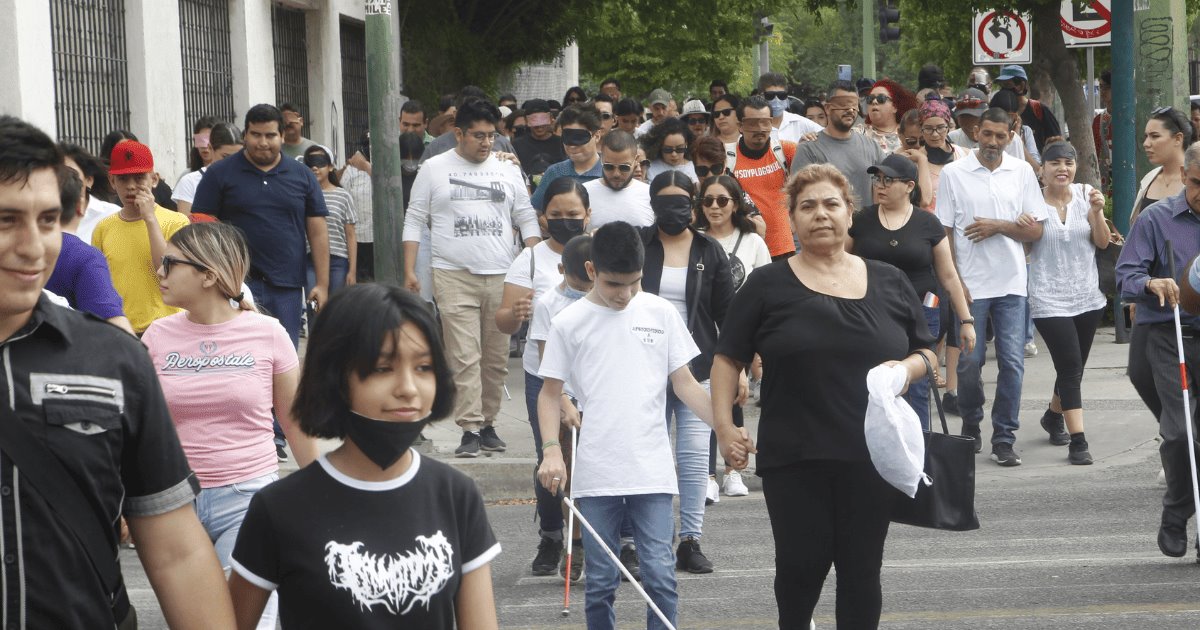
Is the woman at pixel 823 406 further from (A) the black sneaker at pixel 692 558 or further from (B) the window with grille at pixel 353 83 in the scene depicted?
(B) the window with grille at pixel 353 83

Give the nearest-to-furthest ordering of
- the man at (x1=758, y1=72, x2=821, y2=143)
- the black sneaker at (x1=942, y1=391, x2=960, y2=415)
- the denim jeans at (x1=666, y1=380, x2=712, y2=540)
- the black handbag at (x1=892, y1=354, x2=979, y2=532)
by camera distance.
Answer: the black handbag at (x1=892, y1=354, x2=979, y2=532) → the denim jeans at (x1=666, y1=380, x2=712, y2=540) → the black sneaker at (x1=942, y1=391, x2=960, y2=415) → the man at (x1=758, y1=72, x2=821, y2=143)

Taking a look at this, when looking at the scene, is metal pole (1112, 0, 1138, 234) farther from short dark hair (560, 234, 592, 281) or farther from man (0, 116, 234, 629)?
man (0, 116, 234, 629)

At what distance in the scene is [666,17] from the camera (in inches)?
1141

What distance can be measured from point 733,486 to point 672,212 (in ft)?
7.89

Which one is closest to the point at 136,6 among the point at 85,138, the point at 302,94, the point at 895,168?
the point at 85,138

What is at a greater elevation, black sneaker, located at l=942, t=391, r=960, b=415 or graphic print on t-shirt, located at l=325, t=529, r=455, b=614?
graphic print on t-shirt, located at l=325, t=529, r=455, b=614

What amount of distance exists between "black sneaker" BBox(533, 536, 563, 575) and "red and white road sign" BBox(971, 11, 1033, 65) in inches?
541

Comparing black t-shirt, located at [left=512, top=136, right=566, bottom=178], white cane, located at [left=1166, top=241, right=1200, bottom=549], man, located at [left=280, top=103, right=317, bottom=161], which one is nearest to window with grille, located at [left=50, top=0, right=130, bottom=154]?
man, located at [left=280, top=103, right=317, bottom=161]

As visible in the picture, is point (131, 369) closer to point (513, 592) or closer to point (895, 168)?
point (513, 592)

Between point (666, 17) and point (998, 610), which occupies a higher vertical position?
point (666, 17)

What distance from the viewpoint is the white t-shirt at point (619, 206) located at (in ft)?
32.6

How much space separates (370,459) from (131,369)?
19.9 inches

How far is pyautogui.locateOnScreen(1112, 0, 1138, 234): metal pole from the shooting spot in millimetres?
13070

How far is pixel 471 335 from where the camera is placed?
10.9m
